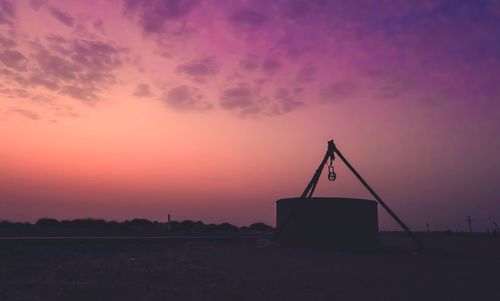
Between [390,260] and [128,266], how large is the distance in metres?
12.0

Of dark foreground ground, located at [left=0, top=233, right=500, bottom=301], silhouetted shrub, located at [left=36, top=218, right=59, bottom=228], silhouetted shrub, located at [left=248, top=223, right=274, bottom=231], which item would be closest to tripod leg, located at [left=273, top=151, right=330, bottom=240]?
dark foreground ground, located at [left=0, top=233, right=500, bottom=301]

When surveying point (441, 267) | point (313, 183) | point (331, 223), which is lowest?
point (441, 267)

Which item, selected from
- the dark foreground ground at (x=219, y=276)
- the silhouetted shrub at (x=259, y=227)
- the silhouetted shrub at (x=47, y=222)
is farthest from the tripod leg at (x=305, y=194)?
the silhouetted shrub at (x=259, y=227)

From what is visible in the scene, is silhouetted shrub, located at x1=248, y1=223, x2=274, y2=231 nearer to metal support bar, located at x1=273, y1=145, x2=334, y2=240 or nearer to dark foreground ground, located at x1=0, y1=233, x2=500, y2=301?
metal support bar, located at x1=273, y1=145, x2=334, y2=240

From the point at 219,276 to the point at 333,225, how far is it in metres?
13.1

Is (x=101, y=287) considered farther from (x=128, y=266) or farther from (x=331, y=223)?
(x=331, y=223)

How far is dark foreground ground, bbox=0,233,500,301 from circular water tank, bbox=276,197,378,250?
4.80 m

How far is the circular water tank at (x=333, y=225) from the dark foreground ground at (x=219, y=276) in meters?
4.80

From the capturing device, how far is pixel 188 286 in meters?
11.6

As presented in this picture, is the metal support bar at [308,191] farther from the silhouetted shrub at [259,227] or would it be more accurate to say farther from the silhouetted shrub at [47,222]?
the silhouetted shrub at [259,227]

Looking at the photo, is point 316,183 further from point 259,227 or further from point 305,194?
point 259,227

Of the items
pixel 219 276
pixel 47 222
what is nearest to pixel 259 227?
pixel 47 222

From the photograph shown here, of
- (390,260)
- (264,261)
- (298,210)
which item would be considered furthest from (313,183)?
(264,261)

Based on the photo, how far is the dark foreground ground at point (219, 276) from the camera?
1074 cm
